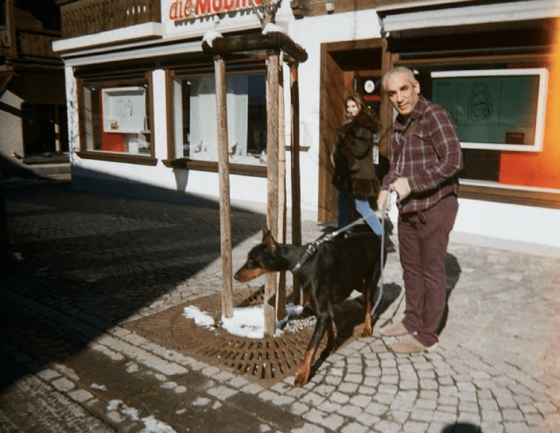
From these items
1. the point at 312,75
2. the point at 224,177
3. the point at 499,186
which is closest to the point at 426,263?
the point at 224,177

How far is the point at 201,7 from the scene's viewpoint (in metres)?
10.8

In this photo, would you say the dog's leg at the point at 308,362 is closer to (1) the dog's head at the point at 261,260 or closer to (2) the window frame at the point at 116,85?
(1) the dog's head at the point at 261,260

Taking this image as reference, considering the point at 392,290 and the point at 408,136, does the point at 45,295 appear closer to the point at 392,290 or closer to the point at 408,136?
the point at 392,290

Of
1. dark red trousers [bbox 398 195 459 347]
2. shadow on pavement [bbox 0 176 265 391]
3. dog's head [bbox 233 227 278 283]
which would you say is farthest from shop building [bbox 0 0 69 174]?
dark red trousers [bbox 398 195 459 347]

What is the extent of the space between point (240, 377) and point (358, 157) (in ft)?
11.5

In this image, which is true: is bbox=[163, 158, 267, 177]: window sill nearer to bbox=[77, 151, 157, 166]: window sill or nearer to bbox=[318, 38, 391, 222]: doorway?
bbox=[77, 151, 157, 166]: window sill

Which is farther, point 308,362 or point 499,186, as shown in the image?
point 499,186

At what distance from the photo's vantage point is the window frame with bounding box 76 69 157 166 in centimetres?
1245

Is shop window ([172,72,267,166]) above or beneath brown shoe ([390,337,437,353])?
above

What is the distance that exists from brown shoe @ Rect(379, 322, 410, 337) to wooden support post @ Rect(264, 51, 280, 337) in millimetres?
922

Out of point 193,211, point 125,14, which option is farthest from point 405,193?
point 125,14

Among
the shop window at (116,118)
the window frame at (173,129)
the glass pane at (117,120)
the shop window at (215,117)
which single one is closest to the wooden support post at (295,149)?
the window frame at (173,129)

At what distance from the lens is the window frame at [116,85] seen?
12.5 metres

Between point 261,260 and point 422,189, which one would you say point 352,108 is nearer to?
point 422,189
